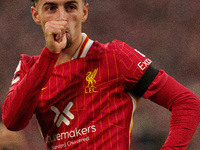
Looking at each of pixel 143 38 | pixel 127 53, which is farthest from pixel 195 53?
pixel 127 53

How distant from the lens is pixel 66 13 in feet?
5.29

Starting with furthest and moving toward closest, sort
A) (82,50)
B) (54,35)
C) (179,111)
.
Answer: (82,50) → (179,111) → (54,35)

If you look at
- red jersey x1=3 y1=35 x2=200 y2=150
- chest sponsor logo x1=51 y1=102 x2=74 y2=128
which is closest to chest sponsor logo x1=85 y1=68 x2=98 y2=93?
red jersey x1=3 y1=35 x2=200 y2=150

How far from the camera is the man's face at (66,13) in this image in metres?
1.60

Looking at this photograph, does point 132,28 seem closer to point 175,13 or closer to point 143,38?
point 143,38

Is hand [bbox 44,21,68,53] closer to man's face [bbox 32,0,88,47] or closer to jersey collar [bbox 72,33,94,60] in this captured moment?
man's face [bbox 32,0,88,47]

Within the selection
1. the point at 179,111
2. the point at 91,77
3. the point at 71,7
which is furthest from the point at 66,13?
the point at 179,111

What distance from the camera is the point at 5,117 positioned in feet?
5.04

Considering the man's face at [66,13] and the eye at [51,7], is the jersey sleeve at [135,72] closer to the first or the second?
the man's face at [66,13]

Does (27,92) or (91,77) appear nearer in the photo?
(27,92)

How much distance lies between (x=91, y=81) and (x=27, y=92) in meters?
0.33

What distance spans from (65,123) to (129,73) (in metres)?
0.37

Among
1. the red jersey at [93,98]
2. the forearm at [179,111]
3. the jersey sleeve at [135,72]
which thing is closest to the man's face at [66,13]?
the red jersey at [93,98]

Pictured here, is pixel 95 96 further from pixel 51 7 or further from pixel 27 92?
pixel 51 7
